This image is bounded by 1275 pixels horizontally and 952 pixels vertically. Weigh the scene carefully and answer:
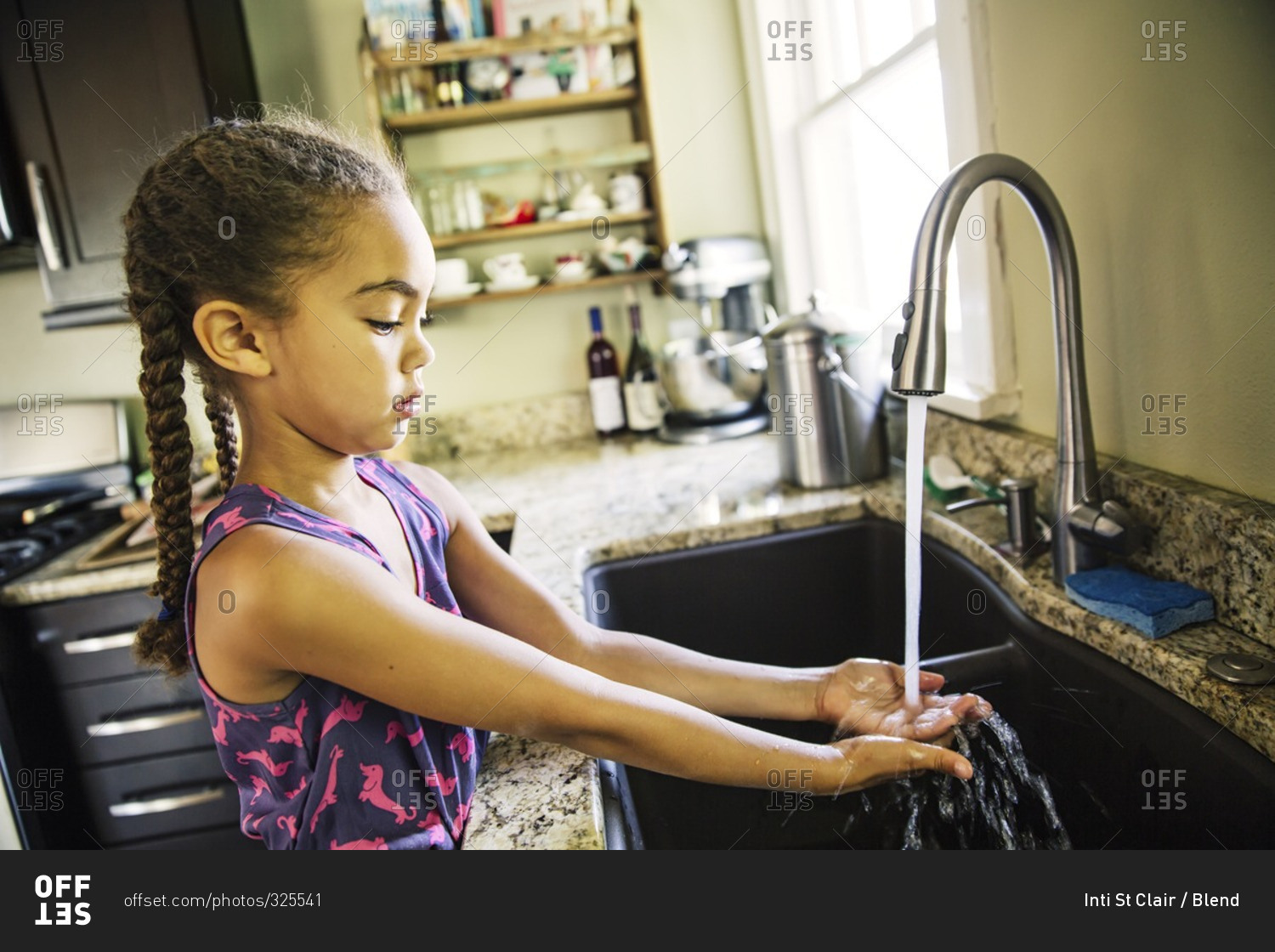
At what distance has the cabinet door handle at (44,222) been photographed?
74.1 inches

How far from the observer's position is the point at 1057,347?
86 cm

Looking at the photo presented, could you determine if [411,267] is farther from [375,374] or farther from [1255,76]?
[1255,76]

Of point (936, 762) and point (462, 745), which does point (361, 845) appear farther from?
point (936, 762)

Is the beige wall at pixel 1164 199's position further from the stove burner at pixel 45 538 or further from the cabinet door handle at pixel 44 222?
the cabinet door handle at pixel 44 222

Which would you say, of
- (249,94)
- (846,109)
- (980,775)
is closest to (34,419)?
(249,94)

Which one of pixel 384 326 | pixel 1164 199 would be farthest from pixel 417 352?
pixel 1164 199

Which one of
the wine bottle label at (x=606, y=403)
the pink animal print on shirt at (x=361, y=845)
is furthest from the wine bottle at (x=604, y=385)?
the pink animal print on shirt at (x=361, y=845)

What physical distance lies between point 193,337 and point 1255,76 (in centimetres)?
90

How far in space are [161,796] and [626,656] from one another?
1155 mm

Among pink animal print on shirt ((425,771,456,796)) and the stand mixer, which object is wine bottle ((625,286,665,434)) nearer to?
the stand mixer

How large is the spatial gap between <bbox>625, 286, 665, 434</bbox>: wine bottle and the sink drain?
1475mm

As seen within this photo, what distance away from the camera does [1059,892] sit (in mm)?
619

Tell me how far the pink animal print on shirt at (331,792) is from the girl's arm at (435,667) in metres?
0.08

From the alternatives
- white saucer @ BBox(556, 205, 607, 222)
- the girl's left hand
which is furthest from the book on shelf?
the girl's left hand
